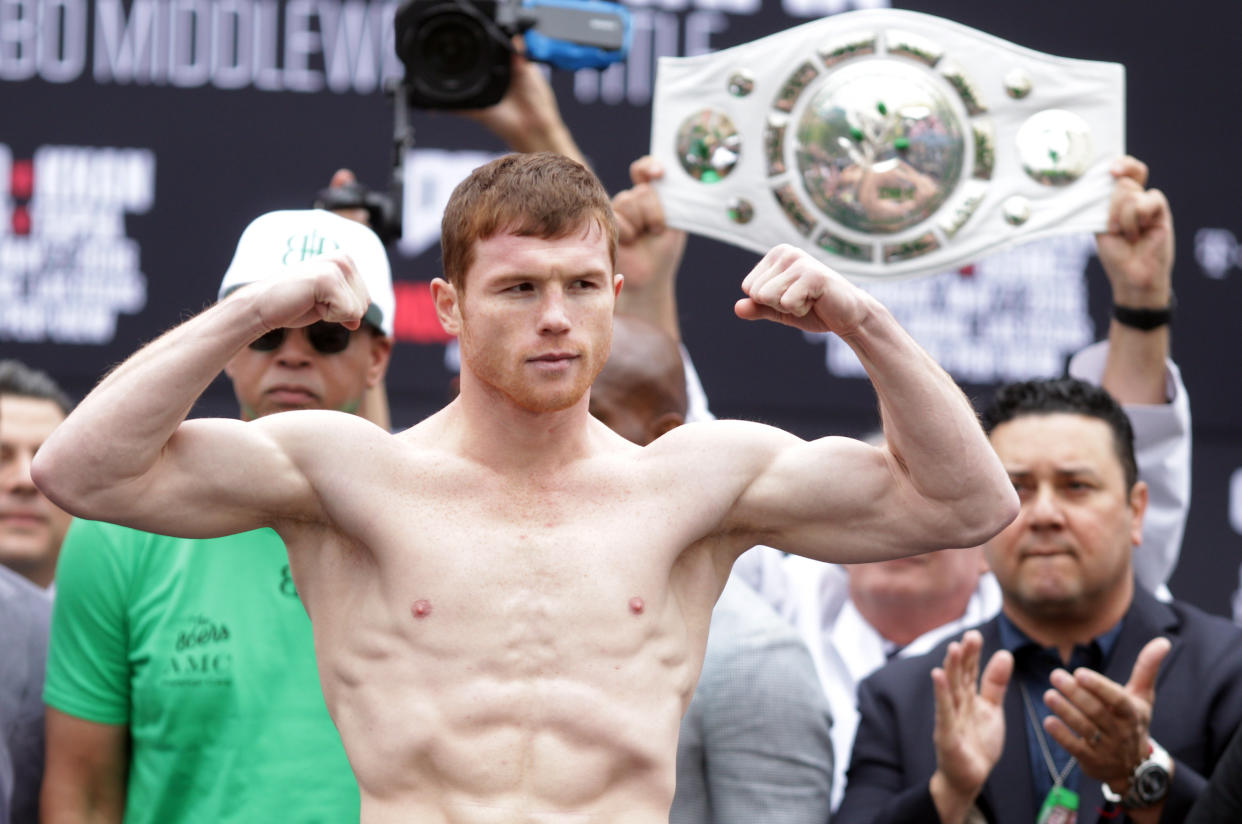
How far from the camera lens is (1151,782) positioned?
10.7 feet

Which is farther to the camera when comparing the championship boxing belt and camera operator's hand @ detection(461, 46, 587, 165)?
camera operator's hand @ detection(461, 46, 587, 165)

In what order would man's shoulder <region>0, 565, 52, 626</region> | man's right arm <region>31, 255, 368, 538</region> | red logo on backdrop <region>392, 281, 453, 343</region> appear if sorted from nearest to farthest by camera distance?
man's right arm <region>31, 255, 368, 538</region>, man's shoulder <region>0, 565, 52, 626</region>, red logo on backdrop <region>392, 281, 453, 343</region>

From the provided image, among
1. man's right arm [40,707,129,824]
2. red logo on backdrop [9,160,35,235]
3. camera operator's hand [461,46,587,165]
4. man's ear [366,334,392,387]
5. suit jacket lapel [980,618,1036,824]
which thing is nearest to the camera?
man's right arm [40,707,129,824]

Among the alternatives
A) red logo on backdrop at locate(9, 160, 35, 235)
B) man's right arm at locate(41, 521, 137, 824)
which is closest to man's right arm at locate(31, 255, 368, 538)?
man's right arm at locate(41, 521, 137, 824)

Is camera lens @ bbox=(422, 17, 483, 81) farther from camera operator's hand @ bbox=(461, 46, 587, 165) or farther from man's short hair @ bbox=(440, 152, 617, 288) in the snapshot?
man's short hair @ bbox=(440, 152, 617, 288)

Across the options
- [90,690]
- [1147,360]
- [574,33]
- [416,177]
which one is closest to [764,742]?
[90,690]

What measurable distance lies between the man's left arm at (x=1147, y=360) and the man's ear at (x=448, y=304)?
5.83 ft

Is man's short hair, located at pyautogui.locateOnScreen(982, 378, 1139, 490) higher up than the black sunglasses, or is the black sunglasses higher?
the black sunglasses

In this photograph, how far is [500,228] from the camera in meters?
2.55

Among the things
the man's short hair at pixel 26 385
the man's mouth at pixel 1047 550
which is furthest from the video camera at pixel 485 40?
the man's mouth at pixel 1047 550

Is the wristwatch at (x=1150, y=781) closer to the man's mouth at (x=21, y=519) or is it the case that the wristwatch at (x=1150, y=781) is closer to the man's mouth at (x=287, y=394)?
the man's mouth at (x=287, y=394)

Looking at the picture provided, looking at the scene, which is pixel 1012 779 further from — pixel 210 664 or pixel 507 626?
pixel 210 664

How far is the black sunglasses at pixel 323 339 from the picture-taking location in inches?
132

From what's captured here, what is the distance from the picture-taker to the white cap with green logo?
3314mm
